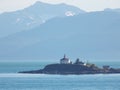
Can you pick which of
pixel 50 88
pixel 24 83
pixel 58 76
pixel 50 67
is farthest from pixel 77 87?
pixel 50 67

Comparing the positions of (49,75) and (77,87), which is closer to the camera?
(77,87)

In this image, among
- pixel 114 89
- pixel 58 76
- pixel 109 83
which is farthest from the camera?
pixel 58 76

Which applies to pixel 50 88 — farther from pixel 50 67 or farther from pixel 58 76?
pixel 50 67

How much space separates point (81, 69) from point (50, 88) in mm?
40479

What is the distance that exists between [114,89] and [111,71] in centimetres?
4652

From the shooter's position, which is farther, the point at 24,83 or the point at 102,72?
the point at 102,72

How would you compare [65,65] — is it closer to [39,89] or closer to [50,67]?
[50,67]

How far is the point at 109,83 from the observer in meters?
123

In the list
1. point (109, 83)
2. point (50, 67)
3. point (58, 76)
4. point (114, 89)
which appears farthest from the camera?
point (50, 67)

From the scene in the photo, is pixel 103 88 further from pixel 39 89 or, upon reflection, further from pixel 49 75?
pixel 49 75

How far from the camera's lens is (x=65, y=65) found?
155 m

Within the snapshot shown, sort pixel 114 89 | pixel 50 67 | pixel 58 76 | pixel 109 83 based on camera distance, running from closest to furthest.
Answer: pixel 114 89 < pixel 109 83 < pixel 58 76 < pixel 50 67

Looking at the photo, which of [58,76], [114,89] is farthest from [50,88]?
[58,76]

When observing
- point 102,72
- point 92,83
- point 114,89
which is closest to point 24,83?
point 92,83
